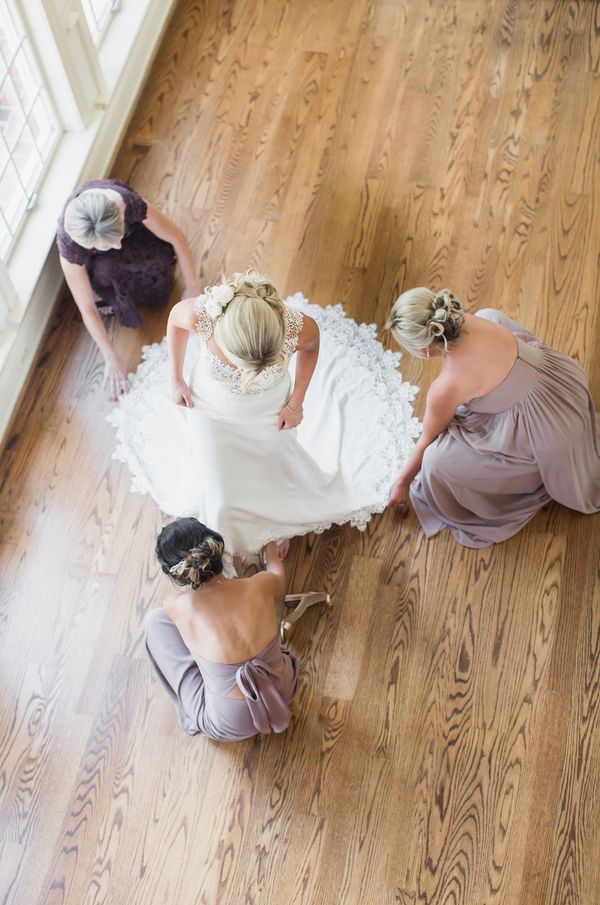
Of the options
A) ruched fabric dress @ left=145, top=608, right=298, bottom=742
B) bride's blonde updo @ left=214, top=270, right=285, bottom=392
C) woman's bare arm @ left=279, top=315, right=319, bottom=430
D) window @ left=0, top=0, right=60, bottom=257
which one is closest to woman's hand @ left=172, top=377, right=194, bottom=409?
woman's bare arm @ left=279, top=315, right=319, bottom=430

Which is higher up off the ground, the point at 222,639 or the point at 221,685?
the point at 222,639

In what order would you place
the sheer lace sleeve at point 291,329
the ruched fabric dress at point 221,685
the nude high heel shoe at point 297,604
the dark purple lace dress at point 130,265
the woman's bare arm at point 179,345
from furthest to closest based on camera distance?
the dark purple lace dress at point 130,265 < the nude high heel shoe at point 297,604 < the woman's bare arm at point 179,345 < the sheer lace sleeve at point 291,329 < the ruched fabric dress at point 221,685

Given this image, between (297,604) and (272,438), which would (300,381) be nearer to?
(272,438)

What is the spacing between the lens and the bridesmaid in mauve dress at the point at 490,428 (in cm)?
228

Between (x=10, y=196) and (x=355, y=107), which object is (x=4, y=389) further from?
(x=355, y=107)

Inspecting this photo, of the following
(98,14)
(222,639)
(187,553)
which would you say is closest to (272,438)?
(187,553)

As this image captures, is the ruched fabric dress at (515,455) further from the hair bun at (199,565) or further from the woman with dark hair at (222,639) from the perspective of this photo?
the hair bun at (199,565)

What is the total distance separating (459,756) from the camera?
7.98 feet

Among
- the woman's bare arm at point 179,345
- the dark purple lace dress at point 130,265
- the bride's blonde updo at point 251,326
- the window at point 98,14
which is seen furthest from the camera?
the window at point 98,14

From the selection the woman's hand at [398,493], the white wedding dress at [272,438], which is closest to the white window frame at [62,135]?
the white wedding dress at [272,438]

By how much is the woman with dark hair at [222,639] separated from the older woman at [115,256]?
0.98 m

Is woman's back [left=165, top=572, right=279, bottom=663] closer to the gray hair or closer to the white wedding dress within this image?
the white wedding dress

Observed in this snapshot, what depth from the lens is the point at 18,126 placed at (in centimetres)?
303

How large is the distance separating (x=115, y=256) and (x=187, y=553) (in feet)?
4.08
